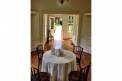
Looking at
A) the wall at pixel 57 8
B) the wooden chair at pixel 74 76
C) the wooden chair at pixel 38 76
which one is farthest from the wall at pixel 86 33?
the wooden chair at pixel 38 76

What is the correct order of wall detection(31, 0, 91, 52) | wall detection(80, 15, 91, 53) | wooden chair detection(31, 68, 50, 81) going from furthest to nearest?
1. wall detection(80, 15, 91, 53)
2. wall detection(31, 0, 91, 52)
3. wooden chair detection(31, 68, 50, 81)

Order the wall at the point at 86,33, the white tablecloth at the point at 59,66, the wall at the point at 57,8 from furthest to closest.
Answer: the wall at the point at 86,33
the wall at the point at 57,8
the white tablecloth at the point at 59,66

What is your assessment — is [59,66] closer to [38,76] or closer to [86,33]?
[38,76]

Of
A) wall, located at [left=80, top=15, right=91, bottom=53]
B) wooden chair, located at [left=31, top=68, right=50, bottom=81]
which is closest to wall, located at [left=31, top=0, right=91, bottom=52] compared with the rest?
wall, located at [left=80, top=15, right=91, bottom=53]

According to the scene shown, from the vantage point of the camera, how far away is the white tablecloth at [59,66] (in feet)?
12.4

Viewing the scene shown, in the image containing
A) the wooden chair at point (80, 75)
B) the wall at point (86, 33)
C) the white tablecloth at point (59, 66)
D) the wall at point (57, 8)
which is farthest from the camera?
the wall at point (86, 33)

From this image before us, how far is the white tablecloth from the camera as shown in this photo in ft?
12.4

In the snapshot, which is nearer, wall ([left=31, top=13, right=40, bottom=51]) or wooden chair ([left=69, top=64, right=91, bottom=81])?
wooden chair ([left=69, top=64, right=91, bottom=81])

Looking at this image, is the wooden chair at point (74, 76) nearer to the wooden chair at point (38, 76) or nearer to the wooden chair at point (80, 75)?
the wooden chair at point (80, 75)

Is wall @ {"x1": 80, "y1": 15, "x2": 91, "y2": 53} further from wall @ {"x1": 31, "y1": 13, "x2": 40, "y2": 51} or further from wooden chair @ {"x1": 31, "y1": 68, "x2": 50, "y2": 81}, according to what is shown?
wooden chair @ {"x1": 31, "y1": 68, "x2": 50, "y2": 81}

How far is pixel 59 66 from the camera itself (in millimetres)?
3775

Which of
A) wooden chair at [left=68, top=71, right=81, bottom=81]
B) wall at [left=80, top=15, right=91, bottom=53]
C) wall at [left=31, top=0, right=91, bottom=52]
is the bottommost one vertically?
wooden chair at [left=68, top=71, right=81, bottom=81]
